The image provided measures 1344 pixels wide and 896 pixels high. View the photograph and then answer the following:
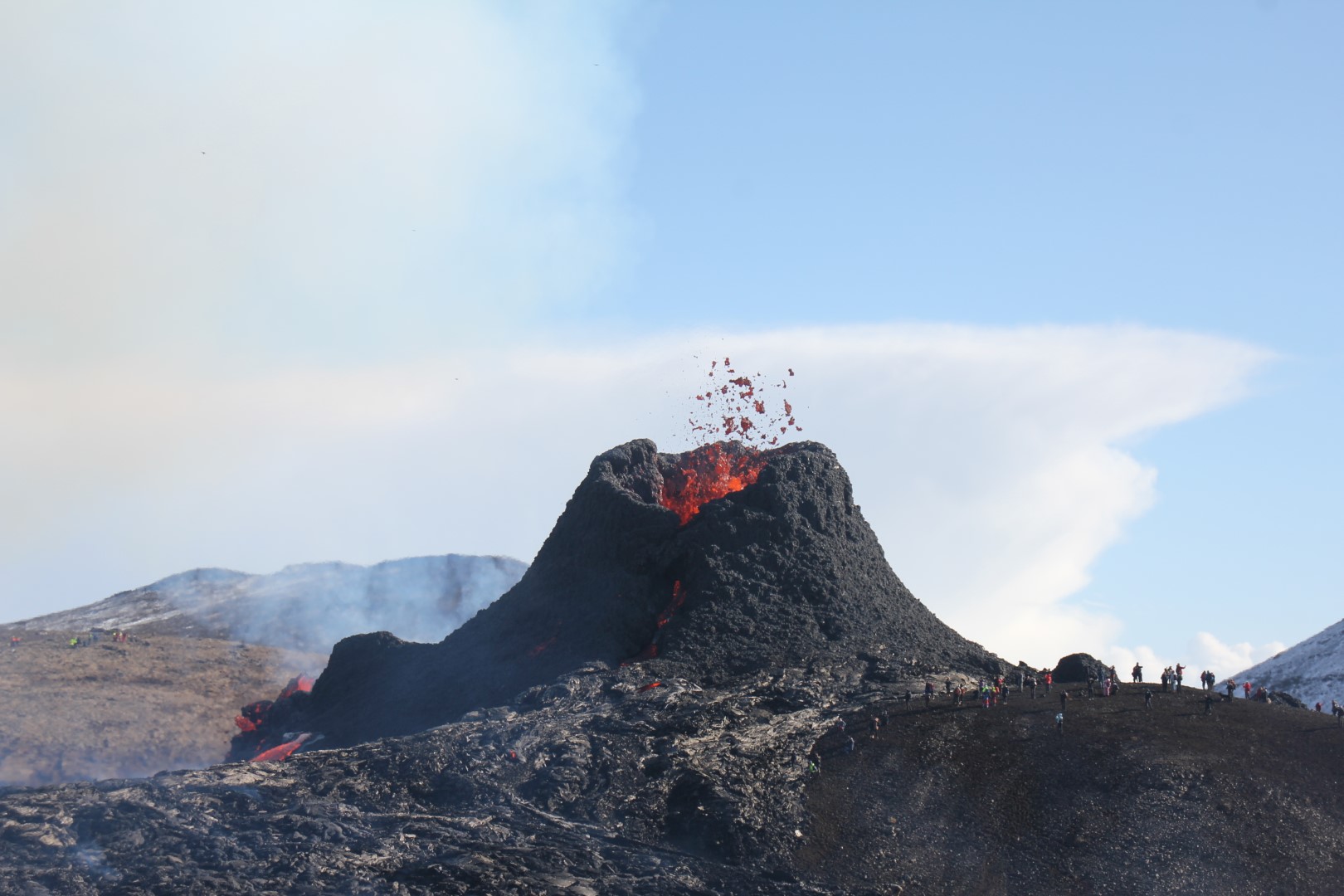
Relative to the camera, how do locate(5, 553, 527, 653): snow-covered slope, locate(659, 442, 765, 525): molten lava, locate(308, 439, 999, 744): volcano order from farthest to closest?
locate(5, 553, 527, 653): snow-covered slope
locate(659, 442, 765, 525): molten lava
locate(308, 439, 999, 744): volcano

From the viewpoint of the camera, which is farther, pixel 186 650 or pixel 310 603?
pixel 310 603

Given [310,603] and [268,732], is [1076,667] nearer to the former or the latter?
[268,732]

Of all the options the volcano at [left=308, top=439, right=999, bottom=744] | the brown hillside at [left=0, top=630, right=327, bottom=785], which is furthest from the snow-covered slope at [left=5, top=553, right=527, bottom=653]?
the volcano at [left=308, top=439, right=999, bottom=744]

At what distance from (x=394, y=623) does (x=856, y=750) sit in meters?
91.6

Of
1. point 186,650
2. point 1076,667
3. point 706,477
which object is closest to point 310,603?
point 186,650

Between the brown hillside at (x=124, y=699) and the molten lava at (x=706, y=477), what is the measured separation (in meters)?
41.2

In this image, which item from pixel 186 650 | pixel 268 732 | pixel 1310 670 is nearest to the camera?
pixel 268 732

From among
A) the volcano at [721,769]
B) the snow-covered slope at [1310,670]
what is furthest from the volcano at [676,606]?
the snow-covered slope at [1310,670]

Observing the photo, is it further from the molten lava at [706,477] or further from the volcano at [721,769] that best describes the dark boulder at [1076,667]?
the molten lava at [706,477]

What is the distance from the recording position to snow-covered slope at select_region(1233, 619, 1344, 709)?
106000mm

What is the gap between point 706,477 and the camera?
94812 millimetres

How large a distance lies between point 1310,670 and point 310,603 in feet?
347

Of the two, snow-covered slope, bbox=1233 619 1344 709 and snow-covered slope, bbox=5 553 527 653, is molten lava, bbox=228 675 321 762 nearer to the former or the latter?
snow-covered slope, bbox=5 553 527 653

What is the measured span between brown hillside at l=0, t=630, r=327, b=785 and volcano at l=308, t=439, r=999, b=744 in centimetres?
2007
